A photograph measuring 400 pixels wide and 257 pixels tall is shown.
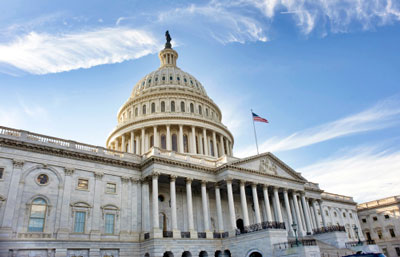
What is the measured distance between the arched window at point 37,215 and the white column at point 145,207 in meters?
9.96

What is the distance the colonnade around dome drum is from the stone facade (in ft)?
127

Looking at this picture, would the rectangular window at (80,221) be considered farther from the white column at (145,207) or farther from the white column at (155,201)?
the white column at (155,201)

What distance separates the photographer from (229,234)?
37.0 meters

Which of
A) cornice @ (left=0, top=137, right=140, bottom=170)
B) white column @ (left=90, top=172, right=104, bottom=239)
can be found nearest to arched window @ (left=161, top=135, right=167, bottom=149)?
cornice @ (left=0, top=137, right=140, bottom=170)

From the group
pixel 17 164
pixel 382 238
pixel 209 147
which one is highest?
pixel 209 147

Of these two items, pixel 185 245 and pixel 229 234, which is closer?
pixel 185 245

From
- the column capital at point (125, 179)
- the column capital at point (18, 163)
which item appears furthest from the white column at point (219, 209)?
the column capital at point (18, 163)

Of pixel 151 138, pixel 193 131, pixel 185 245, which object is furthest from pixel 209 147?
pixel 185 245

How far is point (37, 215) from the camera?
2944 cm

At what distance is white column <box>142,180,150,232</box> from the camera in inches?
1367

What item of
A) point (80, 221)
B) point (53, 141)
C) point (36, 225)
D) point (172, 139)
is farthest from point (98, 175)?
point (172, 139)

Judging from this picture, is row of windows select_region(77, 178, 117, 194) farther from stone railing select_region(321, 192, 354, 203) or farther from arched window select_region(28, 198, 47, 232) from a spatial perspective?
stone railing select_region(321, 192, 354, 203)

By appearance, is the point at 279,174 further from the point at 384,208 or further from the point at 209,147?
the point at 384,208

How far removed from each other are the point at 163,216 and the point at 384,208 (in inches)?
2147
